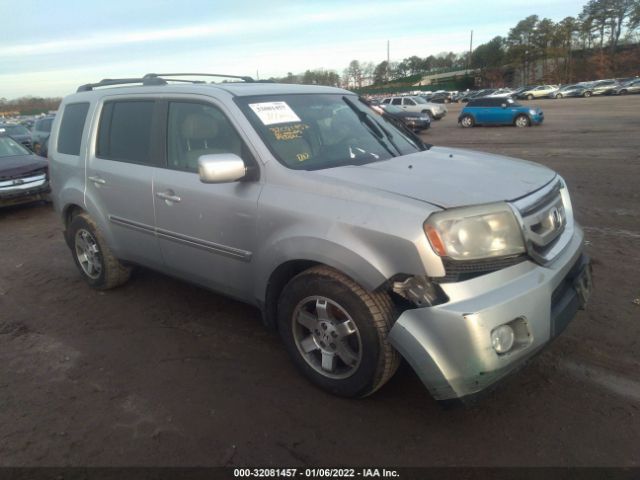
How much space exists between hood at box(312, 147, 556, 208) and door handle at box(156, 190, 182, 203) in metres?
1.18

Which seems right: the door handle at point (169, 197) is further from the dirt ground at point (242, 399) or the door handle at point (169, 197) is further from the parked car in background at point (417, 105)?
the parked car in background at point (417, 105)

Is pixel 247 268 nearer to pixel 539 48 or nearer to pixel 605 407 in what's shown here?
pixel 605 407

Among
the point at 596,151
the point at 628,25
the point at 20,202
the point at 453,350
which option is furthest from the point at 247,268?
Result: the point at 628,25

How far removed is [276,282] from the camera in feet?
10.2

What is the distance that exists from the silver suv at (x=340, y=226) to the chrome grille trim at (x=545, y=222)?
1cm

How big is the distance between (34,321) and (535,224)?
418cm

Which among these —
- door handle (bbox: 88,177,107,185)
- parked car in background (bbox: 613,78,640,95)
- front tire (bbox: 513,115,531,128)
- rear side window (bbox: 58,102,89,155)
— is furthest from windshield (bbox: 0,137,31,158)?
parked car in background (bbox: 613,78,640,95)

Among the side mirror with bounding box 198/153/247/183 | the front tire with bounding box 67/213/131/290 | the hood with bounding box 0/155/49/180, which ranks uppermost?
the side mirror with bounding box 198/153/247/183

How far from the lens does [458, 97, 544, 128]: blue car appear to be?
23094 millimetres

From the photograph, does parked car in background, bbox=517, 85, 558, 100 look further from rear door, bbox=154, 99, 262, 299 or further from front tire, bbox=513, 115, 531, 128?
rear door, bbox=154, 99, 262, 299

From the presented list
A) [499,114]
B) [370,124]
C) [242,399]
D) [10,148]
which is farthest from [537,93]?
[242,399]

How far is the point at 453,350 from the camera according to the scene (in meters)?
2.32

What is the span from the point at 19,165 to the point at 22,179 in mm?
359

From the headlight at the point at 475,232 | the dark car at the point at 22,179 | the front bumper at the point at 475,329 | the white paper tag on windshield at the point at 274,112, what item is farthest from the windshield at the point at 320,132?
the dark car at the point at 22,179
